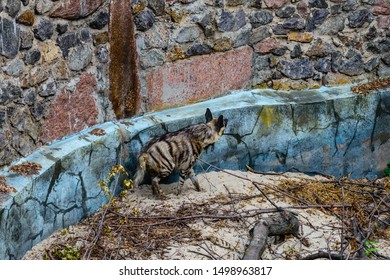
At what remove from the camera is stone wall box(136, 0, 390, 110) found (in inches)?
340

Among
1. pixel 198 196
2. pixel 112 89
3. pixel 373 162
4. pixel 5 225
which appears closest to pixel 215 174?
pixel 198 196

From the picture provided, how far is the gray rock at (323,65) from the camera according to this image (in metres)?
9.68

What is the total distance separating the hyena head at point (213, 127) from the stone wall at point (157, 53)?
462 millimetres

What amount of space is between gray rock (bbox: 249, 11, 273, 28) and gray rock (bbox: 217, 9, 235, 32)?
0.25 m

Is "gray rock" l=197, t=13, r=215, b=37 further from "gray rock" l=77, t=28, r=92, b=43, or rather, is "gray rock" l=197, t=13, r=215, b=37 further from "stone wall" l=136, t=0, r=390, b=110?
"gray rock" l=77, t=28, r=92, b=43

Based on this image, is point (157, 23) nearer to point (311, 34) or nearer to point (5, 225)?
point (311, 34)

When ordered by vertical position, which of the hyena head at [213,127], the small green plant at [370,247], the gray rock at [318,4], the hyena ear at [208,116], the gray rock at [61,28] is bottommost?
the small green plant at [370,247]

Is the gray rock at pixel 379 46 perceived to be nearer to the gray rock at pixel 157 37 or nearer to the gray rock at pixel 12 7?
the gray rock at pixel 157 37

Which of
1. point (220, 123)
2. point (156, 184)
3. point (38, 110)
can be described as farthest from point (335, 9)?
point (38, 110)

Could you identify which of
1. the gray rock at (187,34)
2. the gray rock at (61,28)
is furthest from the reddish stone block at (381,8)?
the gray rock at (61,28)

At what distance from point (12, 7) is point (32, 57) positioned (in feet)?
1.54

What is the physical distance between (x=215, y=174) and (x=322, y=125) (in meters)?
1.30

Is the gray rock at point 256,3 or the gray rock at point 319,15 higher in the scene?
the gray rock at point 256,3

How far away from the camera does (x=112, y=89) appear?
8297 millimetres
